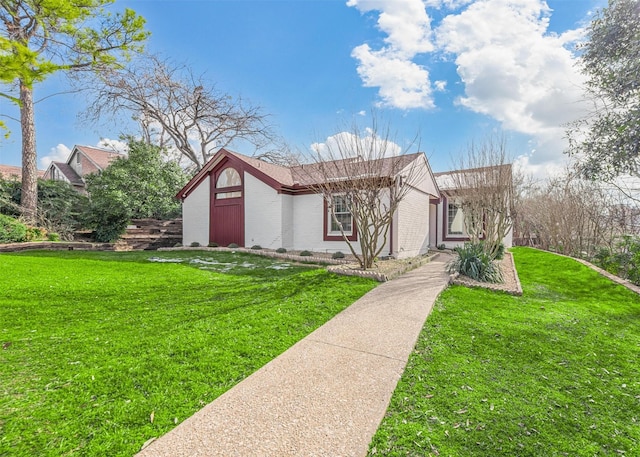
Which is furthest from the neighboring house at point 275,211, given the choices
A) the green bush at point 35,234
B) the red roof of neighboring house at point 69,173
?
the red roof of neighboring house at point 69,173

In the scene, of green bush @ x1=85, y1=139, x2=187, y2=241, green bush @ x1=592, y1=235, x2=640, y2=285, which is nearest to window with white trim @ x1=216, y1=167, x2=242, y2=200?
green bush @ x1=85, y1=139, x2=187, y2=241

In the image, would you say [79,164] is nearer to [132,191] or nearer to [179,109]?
[179,109]

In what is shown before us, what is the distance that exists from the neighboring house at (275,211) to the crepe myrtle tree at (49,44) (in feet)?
19.3

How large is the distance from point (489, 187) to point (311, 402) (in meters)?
9.17

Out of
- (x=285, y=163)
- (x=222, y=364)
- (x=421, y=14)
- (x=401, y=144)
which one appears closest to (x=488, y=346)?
(x=222, y=364)

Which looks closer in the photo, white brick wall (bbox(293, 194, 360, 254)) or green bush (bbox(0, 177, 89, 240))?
white brick wall (bbox(293, 194, 360, 254))

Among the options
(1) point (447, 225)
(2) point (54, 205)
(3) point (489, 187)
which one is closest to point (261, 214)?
(3) point (489, 187)

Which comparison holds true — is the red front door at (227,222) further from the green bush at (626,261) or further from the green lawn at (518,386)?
the green bush at (626,261)

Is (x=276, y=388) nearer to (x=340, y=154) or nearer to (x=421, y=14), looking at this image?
(x=340, y=154)

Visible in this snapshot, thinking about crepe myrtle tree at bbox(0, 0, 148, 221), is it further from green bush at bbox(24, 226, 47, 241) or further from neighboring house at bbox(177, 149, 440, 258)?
neighboring house at bbox(177, 149, 440, 258)

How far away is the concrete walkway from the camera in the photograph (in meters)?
2.07

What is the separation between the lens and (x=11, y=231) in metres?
10.6

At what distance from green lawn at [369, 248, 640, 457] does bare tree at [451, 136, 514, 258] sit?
4.26 m

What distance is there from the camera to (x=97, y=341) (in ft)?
11.9
